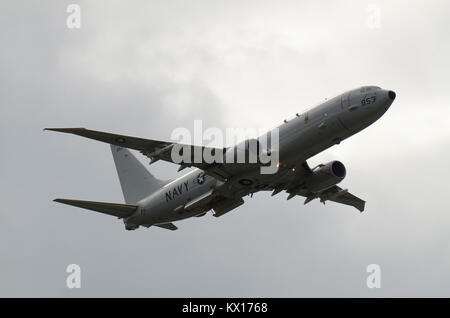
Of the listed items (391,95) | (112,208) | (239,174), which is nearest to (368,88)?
(391,95)

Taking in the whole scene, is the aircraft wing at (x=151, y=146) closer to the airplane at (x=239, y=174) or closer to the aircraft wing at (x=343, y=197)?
the airplane at (x=239, y=174)

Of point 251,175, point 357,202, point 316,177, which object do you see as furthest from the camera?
point 357,202

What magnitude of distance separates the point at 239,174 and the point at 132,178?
1402 centimetres

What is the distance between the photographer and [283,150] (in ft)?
153

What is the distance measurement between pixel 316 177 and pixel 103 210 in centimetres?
1578

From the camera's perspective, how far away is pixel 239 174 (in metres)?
48.6

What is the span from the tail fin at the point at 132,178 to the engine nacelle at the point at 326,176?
11.8 meters

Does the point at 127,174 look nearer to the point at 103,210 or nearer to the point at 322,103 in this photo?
the point at 103,210

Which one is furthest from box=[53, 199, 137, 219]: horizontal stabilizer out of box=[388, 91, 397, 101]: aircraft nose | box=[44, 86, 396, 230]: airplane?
box=[388, 91, 397, 101]: aircraft nose

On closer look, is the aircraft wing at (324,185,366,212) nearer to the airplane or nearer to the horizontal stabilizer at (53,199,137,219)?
the airplane

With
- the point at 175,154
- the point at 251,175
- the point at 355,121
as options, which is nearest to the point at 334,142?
the point at 355,121

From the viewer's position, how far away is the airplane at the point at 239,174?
1796 inches

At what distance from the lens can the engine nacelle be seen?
52312 millimetres
